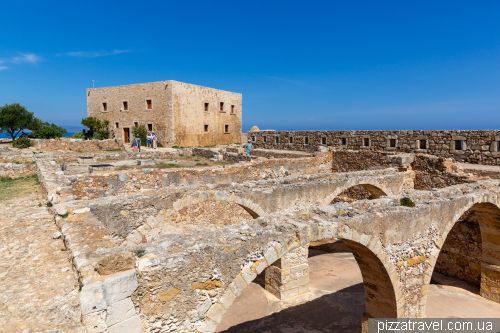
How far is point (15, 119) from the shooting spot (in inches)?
1069

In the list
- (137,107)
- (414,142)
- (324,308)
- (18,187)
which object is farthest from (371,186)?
(137,107)

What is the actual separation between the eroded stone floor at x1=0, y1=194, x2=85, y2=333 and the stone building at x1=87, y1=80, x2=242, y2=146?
22.5m

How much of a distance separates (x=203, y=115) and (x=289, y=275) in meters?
23.3

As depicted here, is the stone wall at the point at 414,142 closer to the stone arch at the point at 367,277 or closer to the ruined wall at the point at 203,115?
the ruined wall at the point at 203,115

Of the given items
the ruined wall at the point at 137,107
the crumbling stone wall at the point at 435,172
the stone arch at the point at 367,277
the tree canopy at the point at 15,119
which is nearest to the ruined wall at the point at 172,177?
the crumbling stone wall at the point at 435,172

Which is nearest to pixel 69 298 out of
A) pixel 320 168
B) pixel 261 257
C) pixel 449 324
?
pixel 261 257

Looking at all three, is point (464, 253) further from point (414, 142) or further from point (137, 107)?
point (137, 107)

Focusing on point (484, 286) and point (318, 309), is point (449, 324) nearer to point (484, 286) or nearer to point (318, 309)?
point (484, 286)

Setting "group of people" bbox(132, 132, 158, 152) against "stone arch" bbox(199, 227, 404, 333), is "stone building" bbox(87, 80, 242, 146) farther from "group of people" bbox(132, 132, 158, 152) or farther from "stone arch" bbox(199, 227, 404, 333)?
"stone arch" bbox(199, 227, 404, 333)

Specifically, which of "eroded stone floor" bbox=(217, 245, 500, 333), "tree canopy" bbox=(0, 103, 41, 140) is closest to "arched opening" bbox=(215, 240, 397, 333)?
"eroded stone floor" bbox=(217, 245, 500, 333)

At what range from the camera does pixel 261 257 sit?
13.3 ft

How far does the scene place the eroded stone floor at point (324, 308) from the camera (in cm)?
729

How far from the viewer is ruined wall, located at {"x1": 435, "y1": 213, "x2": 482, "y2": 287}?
878 centimetres

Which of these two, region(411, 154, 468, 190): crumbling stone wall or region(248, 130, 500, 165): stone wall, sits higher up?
region(248, 130, 500, 165): stone wall
